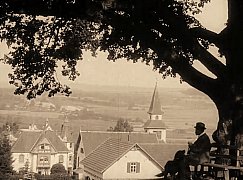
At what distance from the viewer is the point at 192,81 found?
11914 mm

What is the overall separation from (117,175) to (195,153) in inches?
1248

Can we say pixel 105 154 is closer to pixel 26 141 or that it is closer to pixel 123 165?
pixel 123 165

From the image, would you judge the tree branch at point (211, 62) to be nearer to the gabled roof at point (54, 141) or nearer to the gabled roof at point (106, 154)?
the gabled roof at point (106, 154)

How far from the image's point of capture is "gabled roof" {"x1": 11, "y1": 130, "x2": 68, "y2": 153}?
63.2 metres

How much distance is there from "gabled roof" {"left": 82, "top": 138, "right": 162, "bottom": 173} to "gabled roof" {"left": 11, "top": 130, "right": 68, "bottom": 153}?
53.8ft

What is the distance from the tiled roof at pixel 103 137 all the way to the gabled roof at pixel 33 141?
10130 mm

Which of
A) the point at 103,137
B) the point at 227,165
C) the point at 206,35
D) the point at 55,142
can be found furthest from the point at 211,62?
the point at 55,142

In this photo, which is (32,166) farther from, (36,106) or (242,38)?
(242,38)

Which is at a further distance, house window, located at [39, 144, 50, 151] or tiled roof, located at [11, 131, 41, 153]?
house window, located at [39, 144, 50, 151]

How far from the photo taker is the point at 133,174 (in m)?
41.4

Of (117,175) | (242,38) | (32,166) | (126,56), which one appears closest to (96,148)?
(117,175)

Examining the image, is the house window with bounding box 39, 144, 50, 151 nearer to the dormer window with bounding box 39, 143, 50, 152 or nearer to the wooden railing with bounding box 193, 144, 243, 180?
the dormer window with bounding box 39, 143, 50, 152

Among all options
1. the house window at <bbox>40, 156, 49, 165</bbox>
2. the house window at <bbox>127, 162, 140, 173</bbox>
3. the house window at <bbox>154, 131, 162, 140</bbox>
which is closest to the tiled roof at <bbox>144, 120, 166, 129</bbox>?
the house window at <bbox>154, 131, 162, 140</bbox>

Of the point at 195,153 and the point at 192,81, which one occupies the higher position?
the point at 192,81
